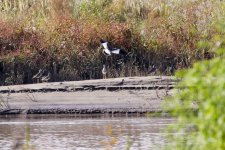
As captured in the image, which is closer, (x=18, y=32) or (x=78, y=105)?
(x=78, y=105)

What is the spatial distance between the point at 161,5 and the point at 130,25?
2615mm

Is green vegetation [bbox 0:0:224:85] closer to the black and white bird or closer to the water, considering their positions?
the black and white bird

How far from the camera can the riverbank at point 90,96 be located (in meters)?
14.2

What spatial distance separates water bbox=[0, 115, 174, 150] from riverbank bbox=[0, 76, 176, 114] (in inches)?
16.6

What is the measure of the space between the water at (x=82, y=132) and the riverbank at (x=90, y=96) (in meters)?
0.42

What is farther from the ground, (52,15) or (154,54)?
(52,15)

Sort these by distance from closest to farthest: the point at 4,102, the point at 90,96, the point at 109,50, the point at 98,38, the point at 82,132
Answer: the point at 82,132 < the point at 4,102 < the point at 90,96 < the point at 109,50 < the point at 98,38

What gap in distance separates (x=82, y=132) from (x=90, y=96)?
11.6 ft

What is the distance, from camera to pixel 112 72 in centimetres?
1639

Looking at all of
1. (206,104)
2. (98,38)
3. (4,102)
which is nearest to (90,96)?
(4,102)

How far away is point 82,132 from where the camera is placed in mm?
11406

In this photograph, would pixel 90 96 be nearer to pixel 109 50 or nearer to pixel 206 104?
pixel 109 50

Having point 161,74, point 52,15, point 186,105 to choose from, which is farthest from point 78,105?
point 186,105

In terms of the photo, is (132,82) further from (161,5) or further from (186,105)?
(186,105)
